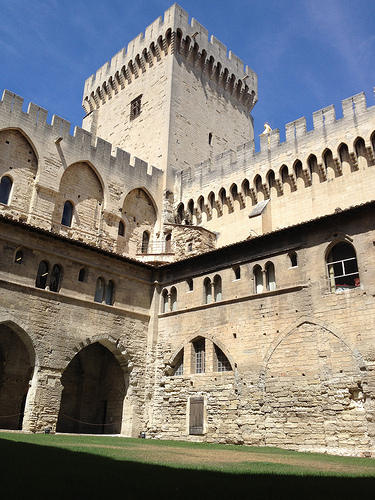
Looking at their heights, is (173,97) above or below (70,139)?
above

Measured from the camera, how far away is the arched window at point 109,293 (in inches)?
844

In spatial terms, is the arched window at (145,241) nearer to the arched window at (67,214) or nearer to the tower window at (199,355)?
the arched window at (67,214)

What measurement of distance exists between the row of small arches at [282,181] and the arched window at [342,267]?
16.9ft

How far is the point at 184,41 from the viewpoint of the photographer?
33312 millimetres

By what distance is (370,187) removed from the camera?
20.5 meters

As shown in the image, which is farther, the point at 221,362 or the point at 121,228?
the point at 121,228

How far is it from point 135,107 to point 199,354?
20.7 meters

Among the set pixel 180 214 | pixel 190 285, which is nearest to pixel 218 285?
pixel 190 285

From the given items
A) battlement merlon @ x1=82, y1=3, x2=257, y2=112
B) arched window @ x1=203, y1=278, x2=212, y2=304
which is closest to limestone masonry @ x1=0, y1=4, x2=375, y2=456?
arched window @ x1=203, y1=278, x2=212, y2=304

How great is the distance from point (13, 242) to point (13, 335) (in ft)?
17.3

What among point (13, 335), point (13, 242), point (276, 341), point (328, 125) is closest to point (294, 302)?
point (276, 341)

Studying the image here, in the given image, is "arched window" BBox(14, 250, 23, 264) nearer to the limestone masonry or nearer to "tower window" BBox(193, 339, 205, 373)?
the limestone masonry

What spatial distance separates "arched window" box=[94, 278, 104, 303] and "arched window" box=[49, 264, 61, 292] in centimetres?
189

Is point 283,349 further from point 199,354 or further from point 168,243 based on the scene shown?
point 168,243
